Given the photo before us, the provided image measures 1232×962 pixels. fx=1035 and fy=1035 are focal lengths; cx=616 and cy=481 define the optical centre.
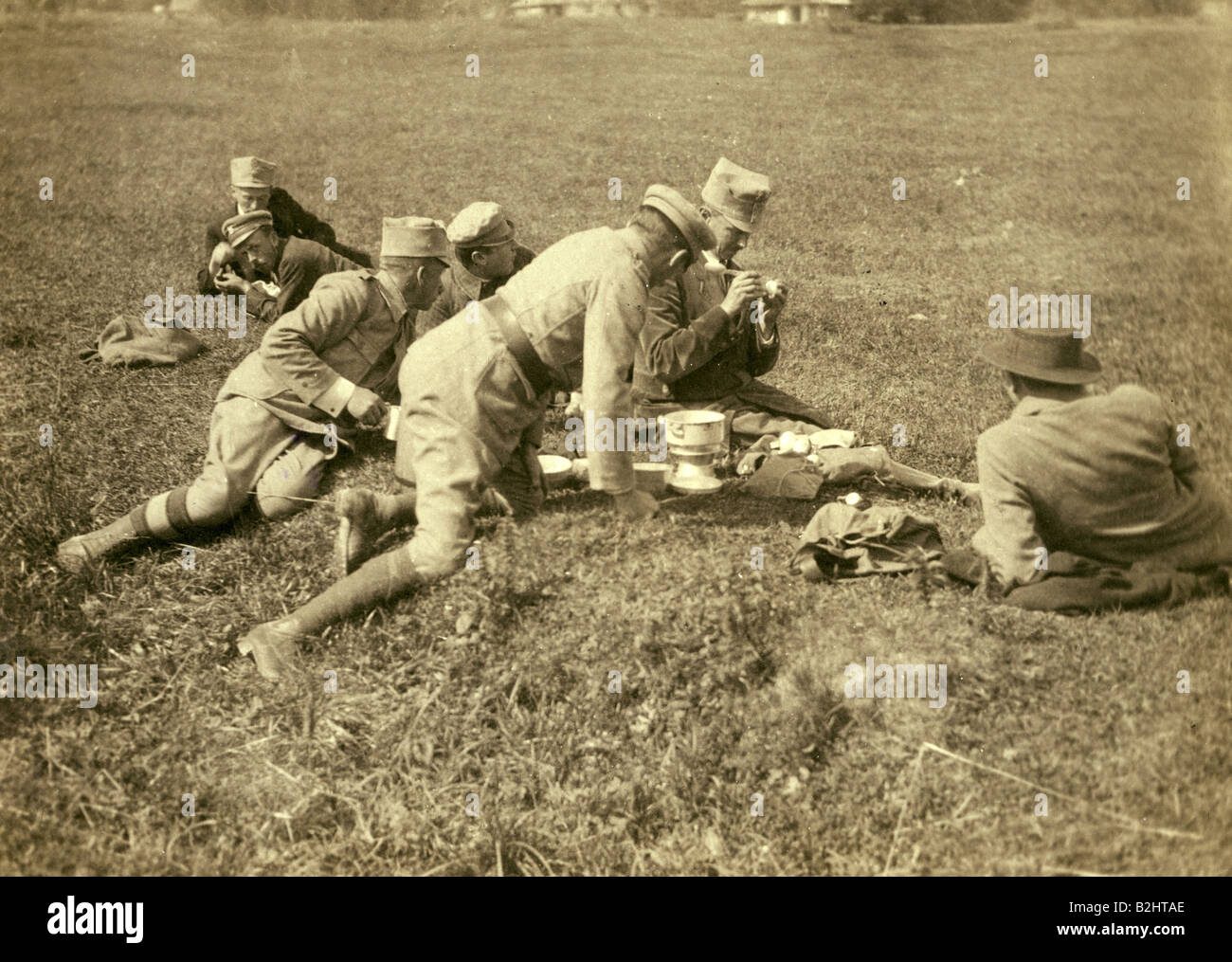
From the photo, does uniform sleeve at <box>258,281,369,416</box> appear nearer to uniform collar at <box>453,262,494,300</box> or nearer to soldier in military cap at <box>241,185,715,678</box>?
uniform collar at <box>453,262,494,300</box>

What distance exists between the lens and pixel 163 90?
37.4 feet

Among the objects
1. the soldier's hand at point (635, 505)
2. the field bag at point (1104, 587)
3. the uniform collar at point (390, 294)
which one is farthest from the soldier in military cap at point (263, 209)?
the field bag at point (1104, 587)

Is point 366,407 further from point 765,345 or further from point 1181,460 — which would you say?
point 1181,460

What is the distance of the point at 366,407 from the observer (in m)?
5.86

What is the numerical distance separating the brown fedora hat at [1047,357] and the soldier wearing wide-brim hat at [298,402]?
3186 millimetres

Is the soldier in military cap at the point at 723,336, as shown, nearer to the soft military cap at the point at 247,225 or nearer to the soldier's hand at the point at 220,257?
the soft military cap at the point at 247,225

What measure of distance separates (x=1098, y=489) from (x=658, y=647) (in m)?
2.02

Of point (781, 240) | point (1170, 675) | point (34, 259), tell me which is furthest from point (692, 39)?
point (1170, 675)

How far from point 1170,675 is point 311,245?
5.65 m

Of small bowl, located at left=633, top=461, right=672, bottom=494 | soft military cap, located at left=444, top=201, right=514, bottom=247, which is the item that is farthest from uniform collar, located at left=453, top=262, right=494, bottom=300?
small bowl, located at left=633, top=461, right=672, bottom=494

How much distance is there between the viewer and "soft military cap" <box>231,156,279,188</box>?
24.2ft

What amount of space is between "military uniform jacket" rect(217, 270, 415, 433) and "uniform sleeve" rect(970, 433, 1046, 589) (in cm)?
345

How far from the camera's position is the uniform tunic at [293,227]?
7.73 meters

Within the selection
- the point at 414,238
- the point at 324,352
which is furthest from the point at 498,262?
the point at 324,352
